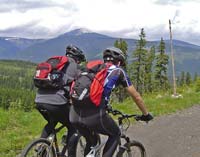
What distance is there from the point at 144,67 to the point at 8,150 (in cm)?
6355

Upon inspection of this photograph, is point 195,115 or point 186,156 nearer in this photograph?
point 186,156

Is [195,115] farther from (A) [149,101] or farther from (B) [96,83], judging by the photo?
(B) [96,83]

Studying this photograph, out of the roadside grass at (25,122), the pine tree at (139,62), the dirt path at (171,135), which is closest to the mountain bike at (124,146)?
the dirt path at (171,135)

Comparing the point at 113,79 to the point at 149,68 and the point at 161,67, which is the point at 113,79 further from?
the point at 149,68

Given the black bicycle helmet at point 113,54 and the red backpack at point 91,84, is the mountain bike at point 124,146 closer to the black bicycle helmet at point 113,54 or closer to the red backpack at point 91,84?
the red backpack at point 91,84

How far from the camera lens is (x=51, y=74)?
21.3 feet

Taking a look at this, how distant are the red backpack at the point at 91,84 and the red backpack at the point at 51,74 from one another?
0.65 m

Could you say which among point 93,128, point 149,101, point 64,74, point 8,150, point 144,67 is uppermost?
point 64,74

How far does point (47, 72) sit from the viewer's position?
6.48 m

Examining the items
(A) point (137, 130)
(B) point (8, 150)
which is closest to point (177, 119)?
(A) point (137, 130)

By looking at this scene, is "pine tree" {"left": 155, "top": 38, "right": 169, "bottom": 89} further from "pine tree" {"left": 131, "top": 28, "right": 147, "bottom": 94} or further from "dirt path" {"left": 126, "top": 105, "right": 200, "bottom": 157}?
"dirt path" {"left": 126, "top": 105, "right": 200, "bottom": 157}

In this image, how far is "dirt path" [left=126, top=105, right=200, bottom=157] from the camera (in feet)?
28.6

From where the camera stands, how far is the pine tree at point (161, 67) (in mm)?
70688

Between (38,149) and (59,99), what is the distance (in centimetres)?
82
